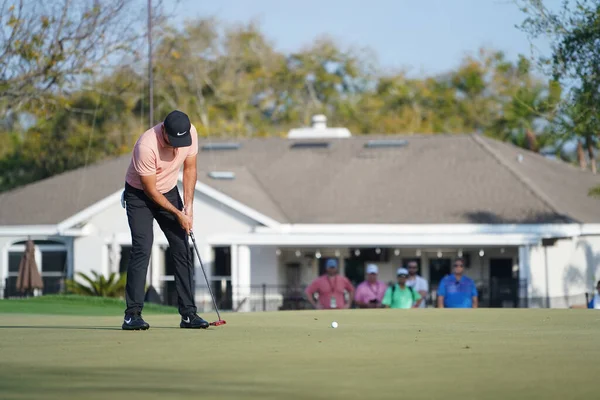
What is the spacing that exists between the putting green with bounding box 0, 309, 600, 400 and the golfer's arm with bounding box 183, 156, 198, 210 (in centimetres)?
94

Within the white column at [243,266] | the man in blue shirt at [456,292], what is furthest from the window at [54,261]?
the man in blue shirt at [456,292]

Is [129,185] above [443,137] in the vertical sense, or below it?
below

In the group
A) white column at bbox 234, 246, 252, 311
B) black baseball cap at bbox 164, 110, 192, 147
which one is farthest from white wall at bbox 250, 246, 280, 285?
black baseball cap at bbox 164, 110, 192, 147

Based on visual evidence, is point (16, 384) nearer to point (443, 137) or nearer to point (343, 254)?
point (343, 254)

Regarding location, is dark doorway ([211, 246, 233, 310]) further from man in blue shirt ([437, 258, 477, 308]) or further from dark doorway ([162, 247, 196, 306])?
man in blue shirt ([437, 258, 477, 308])

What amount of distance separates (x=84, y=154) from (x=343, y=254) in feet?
69.9

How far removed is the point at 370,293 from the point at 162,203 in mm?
10905

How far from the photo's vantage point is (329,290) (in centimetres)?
1959

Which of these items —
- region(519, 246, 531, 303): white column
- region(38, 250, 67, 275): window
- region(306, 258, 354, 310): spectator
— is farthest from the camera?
region(38, 250, 67, 275): window

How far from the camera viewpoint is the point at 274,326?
28.4 feet

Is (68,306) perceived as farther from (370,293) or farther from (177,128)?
(177,128)

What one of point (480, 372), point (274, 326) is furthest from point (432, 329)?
point (480, 372)

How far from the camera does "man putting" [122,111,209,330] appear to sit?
27.5 ft

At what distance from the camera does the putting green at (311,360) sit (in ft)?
15.8
